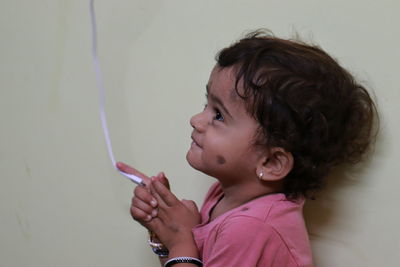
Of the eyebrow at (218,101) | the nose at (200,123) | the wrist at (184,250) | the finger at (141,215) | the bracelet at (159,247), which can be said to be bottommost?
the bracelet at (159,247)

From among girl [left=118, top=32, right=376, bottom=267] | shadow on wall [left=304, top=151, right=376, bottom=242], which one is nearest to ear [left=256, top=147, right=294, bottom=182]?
girl [left=118, top=32, right=376, bottom=267]

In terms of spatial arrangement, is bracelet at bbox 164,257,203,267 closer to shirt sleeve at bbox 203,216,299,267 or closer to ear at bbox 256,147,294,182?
shirt sleeve at bbox 203,216,299,267

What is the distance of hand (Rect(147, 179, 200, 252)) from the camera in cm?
80

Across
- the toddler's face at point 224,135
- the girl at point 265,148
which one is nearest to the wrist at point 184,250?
the girl at point 265,148

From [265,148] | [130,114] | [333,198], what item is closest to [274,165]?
[265,148]

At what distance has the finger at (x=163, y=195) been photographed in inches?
31.8

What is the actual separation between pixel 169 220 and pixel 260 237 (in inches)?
6.6

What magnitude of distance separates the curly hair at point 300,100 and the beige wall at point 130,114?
0.25ft

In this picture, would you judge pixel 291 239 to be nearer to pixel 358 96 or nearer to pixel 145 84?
pixel 358 96

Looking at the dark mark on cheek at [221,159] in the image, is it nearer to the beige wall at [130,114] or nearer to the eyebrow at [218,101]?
the eyebrow at [218,101]

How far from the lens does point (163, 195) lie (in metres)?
0.81

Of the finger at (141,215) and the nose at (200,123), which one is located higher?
the nose at (200,123)

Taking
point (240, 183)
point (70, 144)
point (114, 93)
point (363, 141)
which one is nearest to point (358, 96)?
point (363, 141)

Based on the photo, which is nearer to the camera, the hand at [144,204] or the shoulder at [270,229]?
the shoulder at [270,229]
